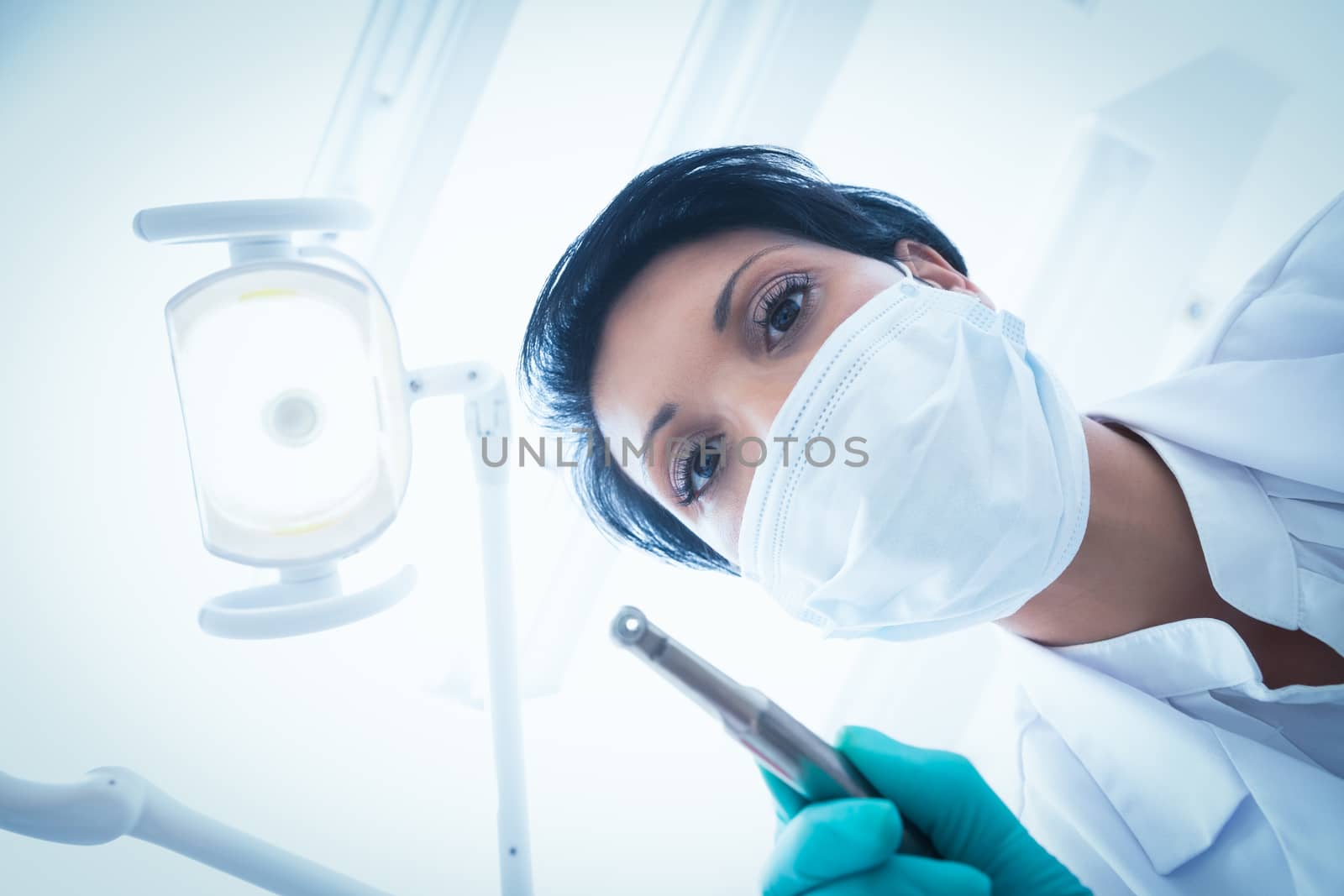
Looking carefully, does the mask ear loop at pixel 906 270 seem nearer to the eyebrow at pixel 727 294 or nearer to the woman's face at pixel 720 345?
the woman's face at pixel 720 345

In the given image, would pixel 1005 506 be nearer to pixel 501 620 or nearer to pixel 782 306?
pixel 782 306

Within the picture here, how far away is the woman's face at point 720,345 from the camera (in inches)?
29.8

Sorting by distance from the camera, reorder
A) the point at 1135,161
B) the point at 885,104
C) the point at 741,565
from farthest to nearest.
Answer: the point at 1135,161 < the point at 885,104 < the point at 741,565

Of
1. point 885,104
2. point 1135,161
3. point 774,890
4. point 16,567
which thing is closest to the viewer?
point 774,890

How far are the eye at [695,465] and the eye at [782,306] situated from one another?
0.46ft

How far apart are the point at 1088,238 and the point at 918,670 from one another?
36.0 inches

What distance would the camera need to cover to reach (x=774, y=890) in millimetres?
587

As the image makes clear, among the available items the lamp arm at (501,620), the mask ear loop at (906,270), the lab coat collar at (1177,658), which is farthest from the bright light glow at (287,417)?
the lab coat collar at (1177,658)

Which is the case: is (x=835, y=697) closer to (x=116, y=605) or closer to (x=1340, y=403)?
(x=1340, y=403)

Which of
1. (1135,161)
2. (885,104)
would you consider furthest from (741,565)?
(1135,161)

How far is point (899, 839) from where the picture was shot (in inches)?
20.4

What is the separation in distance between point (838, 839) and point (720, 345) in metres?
0.50

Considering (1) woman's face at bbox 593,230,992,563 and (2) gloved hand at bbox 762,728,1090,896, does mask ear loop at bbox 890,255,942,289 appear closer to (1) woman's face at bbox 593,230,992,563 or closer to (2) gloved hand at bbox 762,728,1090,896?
(1) woman's face at bbox 593,230,992,563

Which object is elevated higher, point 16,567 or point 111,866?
point 16,567
